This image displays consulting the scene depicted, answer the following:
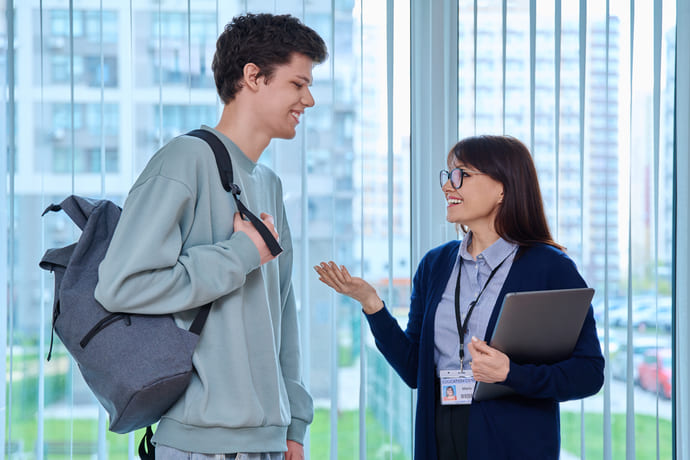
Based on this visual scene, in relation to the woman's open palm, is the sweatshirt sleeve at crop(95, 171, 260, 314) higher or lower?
higher

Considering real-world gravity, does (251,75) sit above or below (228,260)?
above

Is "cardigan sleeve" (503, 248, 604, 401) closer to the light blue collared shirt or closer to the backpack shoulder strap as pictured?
the light blue collared shirt

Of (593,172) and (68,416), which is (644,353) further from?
(68,416)

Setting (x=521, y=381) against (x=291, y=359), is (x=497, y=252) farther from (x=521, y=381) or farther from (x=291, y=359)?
(x=291, y=359)

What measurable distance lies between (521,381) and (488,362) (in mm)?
91

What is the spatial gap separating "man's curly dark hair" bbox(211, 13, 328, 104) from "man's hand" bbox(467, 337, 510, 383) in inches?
28.1

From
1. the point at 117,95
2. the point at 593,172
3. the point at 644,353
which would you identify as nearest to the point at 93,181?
the point at 117,95

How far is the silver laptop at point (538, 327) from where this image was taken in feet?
4.21

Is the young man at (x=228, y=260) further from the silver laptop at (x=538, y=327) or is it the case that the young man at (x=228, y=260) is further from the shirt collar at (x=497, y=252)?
the shirt collar at (x=497, y=252)

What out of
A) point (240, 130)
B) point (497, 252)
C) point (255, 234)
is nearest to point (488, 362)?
point (497, 252)

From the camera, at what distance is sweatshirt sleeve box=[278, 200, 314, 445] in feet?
4.28

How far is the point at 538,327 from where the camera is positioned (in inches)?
53.3

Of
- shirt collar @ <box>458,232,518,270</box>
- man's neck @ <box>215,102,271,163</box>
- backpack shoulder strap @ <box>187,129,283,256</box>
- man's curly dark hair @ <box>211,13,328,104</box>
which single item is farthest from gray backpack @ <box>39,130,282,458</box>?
shirt collar @ <box>458,232,518,270</box>

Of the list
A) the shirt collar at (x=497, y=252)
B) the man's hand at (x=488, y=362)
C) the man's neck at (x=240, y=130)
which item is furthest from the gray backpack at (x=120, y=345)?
the shirt collar at (x=497, y=252)
